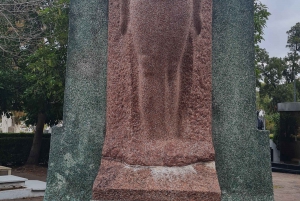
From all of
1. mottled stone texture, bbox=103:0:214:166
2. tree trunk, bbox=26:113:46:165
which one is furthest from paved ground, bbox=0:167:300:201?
mottled stone texture, bbox=103:0:214:166

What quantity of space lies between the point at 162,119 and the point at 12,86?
12.5 metres

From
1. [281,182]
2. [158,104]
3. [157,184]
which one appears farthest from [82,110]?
[281,182]

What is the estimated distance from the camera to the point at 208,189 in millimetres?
2643

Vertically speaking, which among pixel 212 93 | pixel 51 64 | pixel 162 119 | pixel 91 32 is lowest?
pixel 162 119

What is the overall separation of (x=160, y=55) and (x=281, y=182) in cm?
1126

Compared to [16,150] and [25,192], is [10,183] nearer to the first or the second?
[25,192]

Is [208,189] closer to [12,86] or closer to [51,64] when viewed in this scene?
[51,64]

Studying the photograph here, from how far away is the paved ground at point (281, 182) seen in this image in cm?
976

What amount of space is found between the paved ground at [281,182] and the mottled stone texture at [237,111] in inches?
260

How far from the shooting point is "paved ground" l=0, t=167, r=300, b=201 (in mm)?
9761

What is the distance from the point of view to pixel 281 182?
12680 mm

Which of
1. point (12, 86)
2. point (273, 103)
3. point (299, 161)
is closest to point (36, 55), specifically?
point (12, 86)

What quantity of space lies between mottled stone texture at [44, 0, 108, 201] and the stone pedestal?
44 cm

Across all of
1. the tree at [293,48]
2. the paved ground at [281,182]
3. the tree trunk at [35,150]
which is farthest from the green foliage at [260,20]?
the tree at [293,48]
